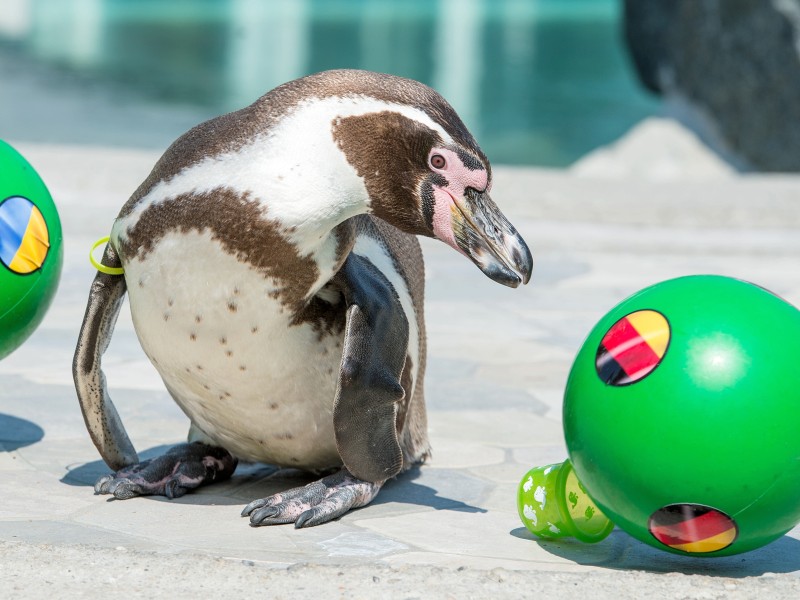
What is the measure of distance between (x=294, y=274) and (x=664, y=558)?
45.9 inches

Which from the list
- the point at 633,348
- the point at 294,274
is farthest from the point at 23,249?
the point at 633,348

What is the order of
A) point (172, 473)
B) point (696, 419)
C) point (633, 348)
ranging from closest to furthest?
point (696, 419), point (633, 348), point (172, 473)

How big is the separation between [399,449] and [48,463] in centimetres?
115

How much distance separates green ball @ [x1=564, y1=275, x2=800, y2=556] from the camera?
2961mm

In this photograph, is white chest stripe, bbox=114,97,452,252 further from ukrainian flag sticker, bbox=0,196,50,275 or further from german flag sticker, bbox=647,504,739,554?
german flag sticker, bbox=647,504,739,554

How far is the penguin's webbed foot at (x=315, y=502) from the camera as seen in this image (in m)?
3.55

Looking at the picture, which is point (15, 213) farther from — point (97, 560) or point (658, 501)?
point (658, 501)

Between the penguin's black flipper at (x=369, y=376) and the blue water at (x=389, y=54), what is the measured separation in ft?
43.2

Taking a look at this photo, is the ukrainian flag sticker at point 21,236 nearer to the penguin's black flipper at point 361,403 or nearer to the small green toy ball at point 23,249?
the small green toy ball at point 23,249

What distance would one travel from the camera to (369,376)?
140 inches

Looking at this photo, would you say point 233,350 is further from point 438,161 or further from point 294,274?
point 438,161

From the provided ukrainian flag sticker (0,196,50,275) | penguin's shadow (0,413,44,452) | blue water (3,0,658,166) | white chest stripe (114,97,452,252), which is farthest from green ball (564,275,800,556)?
blue water (3,0,658,166)

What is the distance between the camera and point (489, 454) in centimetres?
445

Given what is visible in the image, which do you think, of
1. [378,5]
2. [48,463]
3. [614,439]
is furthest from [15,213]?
[378,5]
